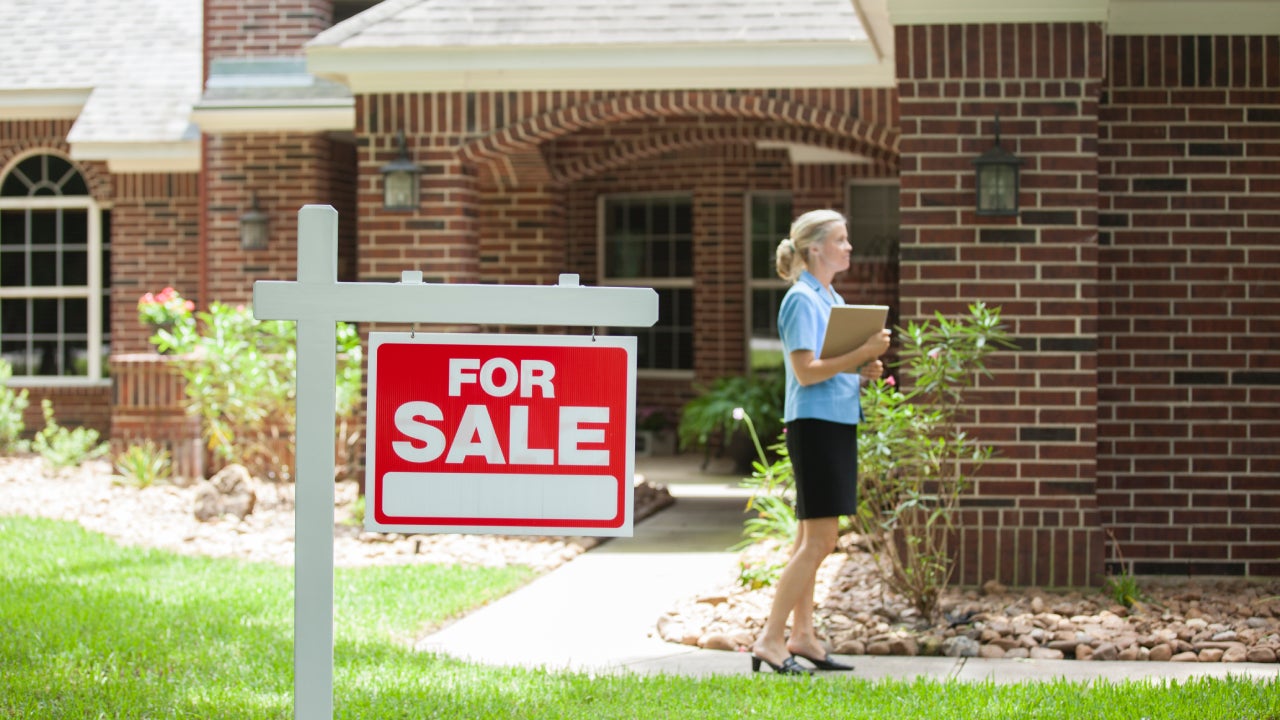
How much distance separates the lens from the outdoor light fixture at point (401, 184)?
908 cm

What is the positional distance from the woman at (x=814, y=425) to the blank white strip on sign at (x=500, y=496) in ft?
7.29

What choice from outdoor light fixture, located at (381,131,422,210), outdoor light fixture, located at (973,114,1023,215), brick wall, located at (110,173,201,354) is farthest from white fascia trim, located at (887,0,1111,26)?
brick wall, located at (110,173,201,354)

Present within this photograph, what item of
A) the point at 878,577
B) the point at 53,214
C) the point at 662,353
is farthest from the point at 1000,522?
the point at 53,214

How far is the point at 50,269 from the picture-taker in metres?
16.0

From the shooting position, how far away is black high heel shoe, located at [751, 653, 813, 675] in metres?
5.28

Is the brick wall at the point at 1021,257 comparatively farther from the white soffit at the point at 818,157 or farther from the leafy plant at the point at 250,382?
the white soffit at the point at 818,157

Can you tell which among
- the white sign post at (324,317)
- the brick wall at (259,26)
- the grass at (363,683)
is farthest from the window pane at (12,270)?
the white sign post at (324,317)

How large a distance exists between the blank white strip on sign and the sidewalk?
2.44m

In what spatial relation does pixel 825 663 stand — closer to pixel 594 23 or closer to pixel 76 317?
pixel 594 23

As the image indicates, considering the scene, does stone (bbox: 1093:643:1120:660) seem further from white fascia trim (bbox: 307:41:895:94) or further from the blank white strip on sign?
white fascia trim (bbox: 307:41:895:94)

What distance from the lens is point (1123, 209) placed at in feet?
23.9

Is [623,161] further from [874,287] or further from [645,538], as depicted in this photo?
[645,538]

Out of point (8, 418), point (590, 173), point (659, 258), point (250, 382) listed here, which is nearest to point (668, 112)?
point (590, 173)

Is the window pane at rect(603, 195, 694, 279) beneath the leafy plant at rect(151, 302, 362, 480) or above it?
above
